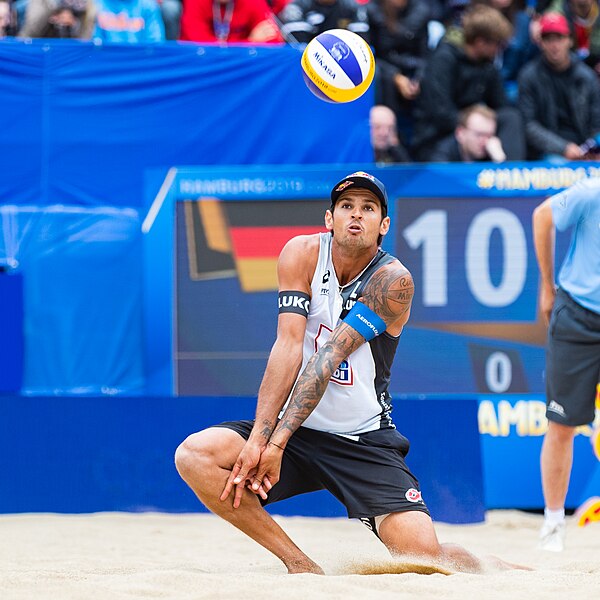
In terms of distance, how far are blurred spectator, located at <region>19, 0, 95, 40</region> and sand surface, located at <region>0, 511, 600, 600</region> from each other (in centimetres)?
410

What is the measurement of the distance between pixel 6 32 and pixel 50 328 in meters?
2.76

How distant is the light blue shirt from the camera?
18.8 ft

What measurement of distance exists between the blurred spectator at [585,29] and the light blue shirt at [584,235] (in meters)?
4.99

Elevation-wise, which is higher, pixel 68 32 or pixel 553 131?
pixel 68 32

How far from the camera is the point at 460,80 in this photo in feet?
30.4

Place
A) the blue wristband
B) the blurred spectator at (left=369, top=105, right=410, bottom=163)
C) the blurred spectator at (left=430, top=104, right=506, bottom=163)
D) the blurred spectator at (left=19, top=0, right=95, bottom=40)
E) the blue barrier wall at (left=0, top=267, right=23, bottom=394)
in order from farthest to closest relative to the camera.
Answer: the blurred spectator at (left=369, top=105, right=410, bottom=163), the blurred spectator at (left=19, top=0, right=95, bottom=40), the blurred spectator at (left=430, top=104, right=506, bottom=163), the blue barrier wall at (left=0, top=267, right=23, bottom=394), the blue wristband

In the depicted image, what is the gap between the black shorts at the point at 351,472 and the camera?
14.6 feet

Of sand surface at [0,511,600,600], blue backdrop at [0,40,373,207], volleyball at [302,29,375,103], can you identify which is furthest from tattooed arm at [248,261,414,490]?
blue backdrop at [0,40,373,207]

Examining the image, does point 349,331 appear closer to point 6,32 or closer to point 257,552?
point 257,552

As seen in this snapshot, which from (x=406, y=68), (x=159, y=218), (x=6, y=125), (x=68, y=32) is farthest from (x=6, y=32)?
(x=406, y=68)

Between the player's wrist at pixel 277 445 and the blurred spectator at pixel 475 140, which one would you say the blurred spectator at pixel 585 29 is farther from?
the player's wrist at pixel 277 445

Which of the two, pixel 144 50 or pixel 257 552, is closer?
pixel 257 552

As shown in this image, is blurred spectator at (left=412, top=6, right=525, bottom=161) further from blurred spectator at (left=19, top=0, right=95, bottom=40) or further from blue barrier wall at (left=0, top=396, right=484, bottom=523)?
blue barrier wall at (left=0, top=396, right=484, bottom=523)

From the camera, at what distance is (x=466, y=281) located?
23.3 feet
